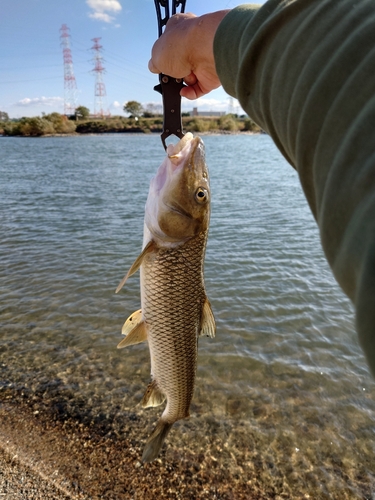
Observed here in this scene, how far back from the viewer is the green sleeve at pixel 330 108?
2.56 ft

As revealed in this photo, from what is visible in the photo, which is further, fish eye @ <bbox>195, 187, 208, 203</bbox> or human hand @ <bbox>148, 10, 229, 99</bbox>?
fish eye @ <bbox>195, 187, 208, 203</bbox>

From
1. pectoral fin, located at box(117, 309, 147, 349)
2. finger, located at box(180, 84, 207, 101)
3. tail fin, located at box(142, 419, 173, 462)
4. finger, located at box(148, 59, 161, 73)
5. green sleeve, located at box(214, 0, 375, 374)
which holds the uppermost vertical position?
finger, located at box(148, 59, 161, 73)

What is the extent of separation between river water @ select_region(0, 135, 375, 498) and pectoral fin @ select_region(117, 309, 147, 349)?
92.3 inches

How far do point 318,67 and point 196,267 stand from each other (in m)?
1.91

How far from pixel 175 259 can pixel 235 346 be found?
4129 mm

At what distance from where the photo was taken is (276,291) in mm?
8555

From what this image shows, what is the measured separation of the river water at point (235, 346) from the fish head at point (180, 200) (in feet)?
9.76

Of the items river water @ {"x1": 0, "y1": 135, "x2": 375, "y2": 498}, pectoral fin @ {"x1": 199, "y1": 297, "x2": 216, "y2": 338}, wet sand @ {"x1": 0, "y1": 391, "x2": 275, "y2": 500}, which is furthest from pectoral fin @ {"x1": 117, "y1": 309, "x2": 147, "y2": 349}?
river water @ {"x1": 0, "y1": 135, "x2": 375, "y2": 498}

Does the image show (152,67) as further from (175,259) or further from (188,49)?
(175,259)

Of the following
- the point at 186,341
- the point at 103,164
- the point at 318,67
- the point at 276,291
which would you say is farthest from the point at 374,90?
the point at 103,164

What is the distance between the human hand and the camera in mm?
1930

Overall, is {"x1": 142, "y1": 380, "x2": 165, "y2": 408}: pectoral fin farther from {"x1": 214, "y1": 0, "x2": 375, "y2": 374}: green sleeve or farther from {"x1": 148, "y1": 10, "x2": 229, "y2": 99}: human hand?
{"x1": 214, "y1": 0, "x2": 375, "y2": 374}: green sleeve

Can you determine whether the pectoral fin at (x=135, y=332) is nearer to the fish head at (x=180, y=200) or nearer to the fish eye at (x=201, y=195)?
the fish head at (x=180, y=200)

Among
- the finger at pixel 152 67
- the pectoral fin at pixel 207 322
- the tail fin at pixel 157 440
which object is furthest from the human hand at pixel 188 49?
the tail fin at pixel 157 440
